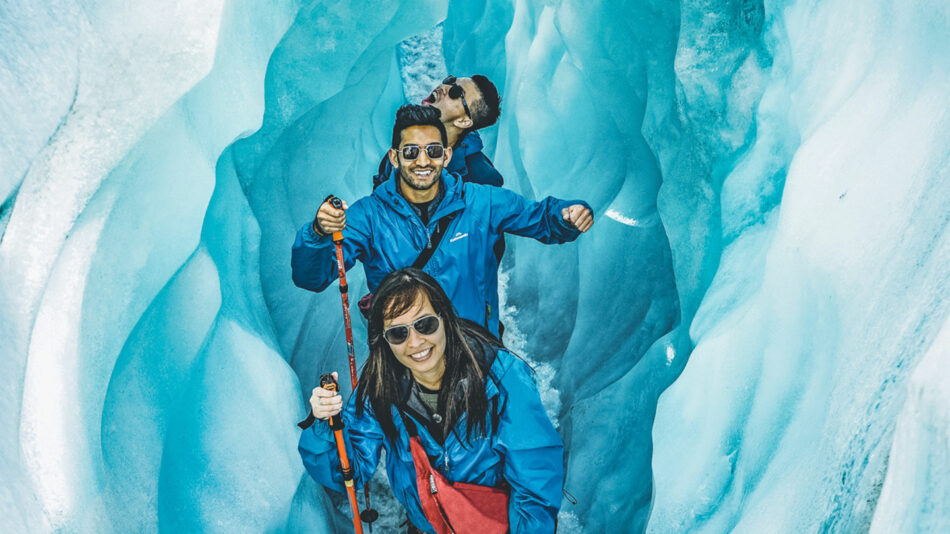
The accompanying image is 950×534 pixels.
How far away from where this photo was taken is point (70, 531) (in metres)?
1.64

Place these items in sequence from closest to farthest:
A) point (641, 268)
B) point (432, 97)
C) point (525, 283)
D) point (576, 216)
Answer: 1. point (576, 216)
2. point (641, 268)
3. point (432, 97)
4. point (525, 283)

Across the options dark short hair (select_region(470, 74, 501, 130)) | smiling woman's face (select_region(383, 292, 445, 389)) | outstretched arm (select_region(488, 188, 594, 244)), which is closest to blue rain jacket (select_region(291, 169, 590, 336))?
outstretched arm (select_region(488, 188, 594, 244))

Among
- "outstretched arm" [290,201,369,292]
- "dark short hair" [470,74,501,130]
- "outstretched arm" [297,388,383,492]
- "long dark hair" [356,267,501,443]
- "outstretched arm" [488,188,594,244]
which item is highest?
"dark short hair" [470,74,501,130]

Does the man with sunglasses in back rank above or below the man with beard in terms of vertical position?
below

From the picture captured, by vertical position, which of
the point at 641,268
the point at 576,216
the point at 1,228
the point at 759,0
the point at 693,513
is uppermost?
the point at 759,0

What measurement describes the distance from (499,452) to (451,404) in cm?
18

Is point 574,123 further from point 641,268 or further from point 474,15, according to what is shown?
point 474,15

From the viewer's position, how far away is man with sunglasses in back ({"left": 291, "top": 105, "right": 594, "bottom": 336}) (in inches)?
95.7

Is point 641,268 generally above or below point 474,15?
below

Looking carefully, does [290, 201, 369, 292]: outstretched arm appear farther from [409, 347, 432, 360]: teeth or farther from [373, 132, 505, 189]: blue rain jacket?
[373, 132, 505, 189]: blue rain jacket

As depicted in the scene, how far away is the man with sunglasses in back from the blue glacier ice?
47 centimetres

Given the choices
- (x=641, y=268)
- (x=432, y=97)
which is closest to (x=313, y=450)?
(x=641, y=268)

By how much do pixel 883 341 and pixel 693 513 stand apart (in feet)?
3.22

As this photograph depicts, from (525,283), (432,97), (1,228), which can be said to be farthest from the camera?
(525,283)
